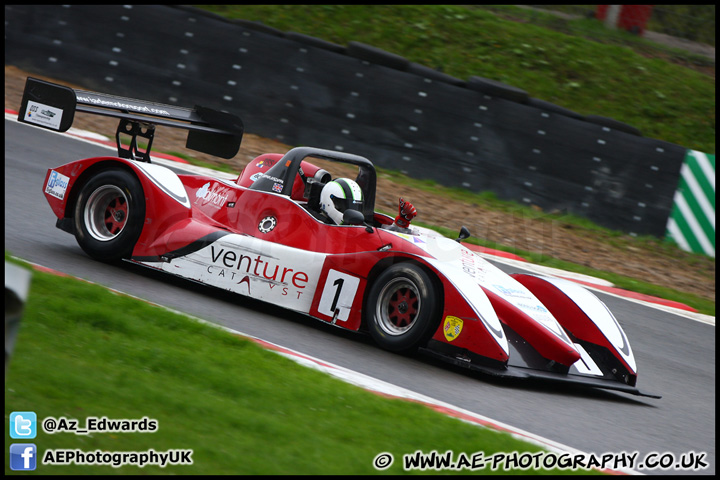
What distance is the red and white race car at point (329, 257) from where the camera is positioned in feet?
19.1

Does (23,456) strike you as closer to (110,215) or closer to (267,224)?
(267,224)

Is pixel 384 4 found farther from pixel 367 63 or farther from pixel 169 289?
pixel 169 289

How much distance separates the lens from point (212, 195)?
23.4ft

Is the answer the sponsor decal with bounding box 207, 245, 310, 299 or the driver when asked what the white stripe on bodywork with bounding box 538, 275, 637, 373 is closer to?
the driver

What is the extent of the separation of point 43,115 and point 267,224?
212 centimetres

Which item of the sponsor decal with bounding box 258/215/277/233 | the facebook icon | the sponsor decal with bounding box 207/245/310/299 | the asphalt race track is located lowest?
the facebook icon

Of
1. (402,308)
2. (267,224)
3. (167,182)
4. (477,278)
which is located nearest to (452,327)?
(402,308)

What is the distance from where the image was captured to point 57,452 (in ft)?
10.8

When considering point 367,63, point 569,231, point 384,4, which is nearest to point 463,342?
point 569,231

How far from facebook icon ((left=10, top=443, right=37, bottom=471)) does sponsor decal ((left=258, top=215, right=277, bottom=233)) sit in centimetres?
356

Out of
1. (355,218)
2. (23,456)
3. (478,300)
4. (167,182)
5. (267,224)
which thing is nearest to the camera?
(23,456)

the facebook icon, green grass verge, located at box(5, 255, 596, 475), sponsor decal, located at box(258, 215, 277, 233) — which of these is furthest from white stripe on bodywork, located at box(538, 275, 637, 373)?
the facebook icon

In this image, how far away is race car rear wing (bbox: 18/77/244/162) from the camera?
6.77 m

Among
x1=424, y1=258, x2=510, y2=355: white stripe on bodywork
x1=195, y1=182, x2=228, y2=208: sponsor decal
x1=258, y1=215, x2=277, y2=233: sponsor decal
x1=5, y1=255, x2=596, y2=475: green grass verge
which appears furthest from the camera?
x1=195, y1=182, x2=228, y2=208: sponsor decal
